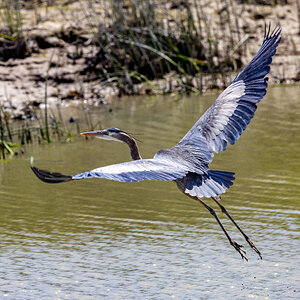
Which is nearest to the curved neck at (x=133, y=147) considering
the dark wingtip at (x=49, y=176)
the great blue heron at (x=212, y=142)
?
the great blue heron at (x=212, y=142)

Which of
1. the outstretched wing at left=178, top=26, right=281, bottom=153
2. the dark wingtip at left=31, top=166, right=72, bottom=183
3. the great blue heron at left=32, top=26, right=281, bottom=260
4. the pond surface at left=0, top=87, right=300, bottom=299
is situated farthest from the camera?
the outstretched wing at left=178, top=26, right=281, bottom=153

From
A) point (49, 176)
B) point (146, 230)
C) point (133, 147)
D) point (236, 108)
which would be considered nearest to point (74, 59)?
point (133, 147)

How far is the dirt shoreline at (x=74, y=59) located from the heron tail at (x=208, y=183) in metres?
8.04

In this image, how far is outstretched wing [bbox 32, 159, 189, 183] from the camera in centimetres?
441

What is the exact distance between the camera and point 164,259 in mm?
5578

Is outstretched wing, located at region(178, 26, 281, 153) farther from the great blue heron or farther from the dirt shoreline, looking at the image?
the dirt shoreline

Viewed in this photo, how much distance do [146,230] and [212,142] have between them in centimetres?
105

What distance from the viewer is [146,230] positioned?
6.34 meters

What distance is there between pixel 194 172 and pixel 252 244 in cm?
70

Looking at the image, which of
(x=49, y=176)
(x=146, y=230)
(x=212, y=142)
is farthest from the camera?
(x=146, y=230)

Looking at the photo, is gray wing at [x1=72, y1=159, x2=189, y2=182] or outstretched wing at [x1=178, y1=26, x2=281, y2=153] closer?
gray wing at [x1=72, y1=159, x2=189, y2=182]

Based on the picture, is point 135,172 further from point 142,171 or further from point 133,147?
point 133,147

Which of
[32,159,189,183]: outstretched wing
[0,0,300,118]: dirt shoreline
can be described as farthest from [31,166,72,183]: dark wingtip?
Result: [0,0,300,118]: dirt shoreline

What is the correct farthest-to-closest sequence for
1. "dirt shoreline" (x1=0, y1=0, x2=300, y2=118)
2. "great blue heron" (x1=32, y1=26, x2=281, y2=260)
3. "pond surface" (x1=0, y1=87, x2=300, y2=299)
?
1. "dirt shoreline" (x1=0, y1=0, x2=300, y2=118)
2. "great blue heron" (x1=32, y1=26, x2=281, y2=260)
3. "pond surface" (x1=0, y1=87, x2=300, y2=299)
